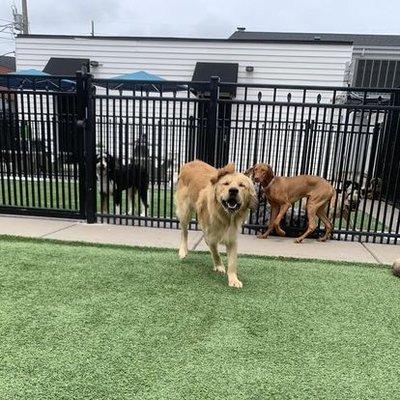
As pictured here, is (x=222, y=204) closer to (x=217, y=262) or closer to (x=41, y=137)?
(x=217, y=262)

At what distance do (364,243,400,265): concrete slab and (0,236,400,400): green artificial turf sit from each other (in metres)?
0.57

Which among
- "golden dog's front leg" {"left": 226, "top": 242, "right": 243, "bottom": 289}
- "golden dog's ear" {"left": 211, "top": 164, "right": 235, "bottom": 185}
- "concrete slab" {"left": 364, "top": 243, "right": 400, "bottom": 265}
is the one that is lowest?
"concrete slab" {"left": 364, "top": 243, "right": 400, "bottom": 265}

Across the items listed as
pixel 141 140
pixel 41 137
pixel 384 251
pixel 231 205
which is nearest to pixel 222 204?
pixel 231 205

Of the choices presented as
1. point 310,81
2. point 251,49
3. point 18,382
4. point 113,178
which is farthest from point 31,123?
point 310,81

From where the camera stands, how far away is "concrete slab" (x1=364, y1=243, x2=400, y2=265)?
5.04 metres

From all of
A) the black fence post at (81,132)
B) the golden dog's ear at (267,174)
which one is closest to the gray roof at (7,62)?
the black fence post at (81,132)

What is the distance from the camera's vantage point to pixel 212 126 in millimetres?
5727

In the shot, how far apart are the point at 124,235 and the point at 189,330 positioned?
290 cm

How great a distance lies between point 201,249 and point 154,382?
113 inches

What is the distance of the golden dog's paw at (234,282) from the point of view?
385 centimetres

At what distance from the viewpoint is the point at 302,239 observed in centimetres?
571

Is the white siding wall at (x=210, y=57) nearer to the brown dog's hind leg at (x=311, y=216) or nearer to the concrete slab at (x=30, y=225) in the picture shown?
the brown dog's hind leg at (x=311, y=216)

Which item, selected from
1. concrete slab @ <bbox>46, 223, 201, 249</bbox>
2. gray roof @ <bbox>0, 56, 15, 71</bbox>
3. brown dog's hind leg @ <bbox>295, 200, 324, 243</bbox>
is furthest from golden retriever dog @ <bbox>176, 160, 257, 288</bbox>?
gray roof @ <bbox>0, 56, 15, 71</bbox>

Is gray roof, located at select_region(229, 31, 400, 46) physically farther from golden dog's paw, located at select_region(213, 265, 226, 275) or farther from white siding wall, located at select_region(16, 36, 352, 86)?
golden dog's paw, located at select_region(213, 265, 226, 275)
